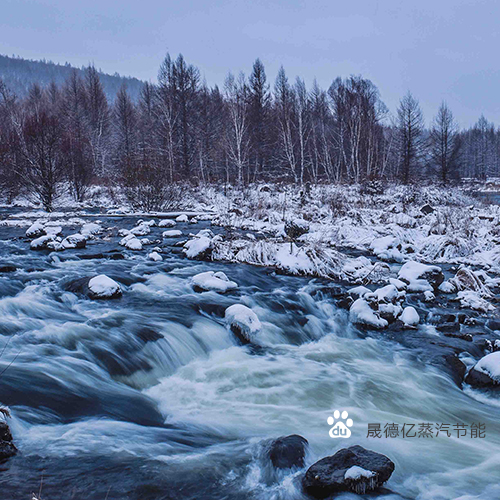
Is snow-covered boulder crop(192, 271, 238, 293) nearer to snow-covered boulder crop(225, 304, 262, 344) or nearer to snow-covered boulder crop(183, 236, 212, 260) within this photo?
snow-covered boulder crop(225, 304, 262, 344)

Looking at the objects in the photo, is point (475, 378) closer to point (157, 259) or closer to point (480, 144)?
point (157, 259)

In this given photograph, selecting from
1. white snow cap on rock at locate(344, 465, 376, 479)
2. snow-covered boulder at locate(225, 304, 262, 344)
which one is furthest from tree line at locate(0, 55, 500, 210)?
white snow cap on rock at locate(344, 465, 376, 479)

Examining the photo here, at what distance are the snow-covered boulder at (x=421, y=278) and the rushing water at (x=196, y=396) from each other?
6.45 ft

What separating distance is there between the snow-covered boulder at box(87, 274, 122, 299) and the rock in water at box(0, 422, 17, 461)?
395cm

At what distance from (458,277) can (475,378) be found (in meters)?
4.01

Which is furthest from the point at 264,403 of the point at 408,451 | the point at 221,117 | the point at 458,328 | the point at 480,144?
the point at 480,144

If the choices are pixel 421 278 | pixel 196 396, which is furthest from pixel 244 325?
pixel 421 278

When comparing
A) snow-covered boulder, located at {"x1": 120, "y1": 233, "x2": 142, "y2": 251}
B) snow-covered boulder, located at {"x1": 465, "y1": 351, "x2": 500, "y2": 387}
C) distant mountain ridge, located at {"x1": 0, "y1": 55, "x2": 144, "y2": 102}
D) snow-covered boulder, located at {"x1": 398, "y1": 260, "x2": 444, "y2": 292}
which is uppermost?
distant mountain ridge, located at {"x1": 0, "y1": 55, "x2": 144, "y2": 102}

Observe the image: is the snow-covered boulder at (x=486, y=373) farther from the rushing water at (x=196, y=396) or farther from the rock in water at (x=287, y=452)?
the rock in water at (x=287, y=452)

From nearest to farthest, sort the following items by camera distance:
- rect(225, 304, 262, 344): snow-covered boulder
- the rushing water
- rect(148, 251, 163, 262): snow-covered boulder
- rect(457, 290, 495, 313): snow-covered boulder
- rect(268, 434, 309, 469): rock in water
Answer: the rushing water < rect(268, 434, 309, 469): rock in water < rect(225, 304, 262, 344): snow-covered boulder < rect(457, 290, 495, 313): snow-covered boulder < rect(148, 251, 163, 262): snow-covered boulder

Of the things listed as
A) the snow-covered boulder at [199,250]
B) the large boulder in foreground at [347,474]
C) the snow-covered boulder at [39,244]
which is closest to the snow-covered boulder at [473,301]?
the large boulder in foreground at [347,474]

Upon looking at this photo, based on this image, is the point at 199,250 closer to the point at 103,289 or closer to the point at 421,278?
the point at 103,289

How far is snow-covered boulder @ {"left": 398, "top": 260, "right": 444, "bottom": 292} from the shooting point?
315 inches

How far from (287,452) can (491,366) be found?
3.02 metres
